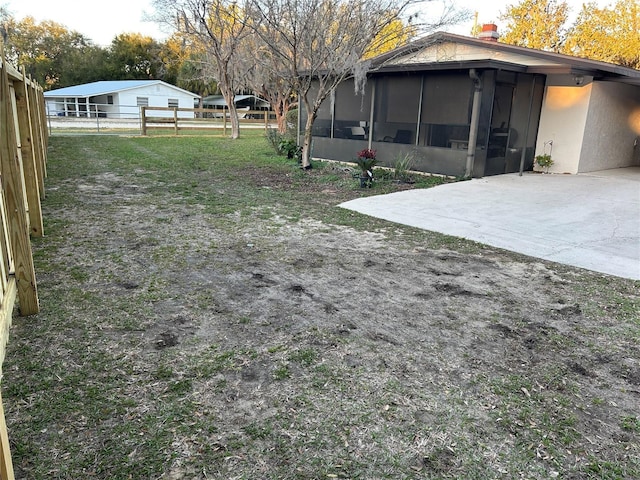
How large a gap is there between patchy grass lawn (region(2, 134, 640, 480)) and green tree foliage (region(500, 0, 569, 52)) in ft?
93.8

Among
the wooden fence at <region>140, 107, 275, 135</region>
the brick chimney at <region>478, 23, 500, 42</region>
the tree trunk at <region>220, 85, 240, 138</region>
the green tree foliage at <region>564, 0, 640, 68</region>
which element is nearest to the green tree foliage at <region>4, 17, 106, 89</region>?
the wooden fence at <region>140, 107, 275, 135</region>

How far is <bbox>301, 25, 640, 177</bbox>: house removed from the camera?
399 inches

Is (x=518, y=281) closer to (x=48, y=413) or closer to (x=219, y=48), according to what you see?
(x=48, y=413)

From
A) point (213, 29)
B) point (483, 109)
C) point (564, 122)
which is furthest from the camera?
point (213, 29)

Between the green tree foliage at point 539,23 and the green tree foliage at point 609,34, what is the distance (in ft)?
2.85

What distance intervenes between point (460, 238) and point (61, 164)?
30.4 feet

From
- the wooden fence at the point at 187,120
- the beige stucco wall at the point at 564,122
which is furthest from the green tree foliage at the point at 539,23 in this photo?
the beige stucco wall at the point at 564,122

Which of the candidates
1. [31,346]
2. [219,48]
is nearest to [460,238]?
[31,346]

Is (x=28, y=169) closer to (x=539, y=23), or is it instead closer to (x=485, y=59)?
(x=485, y=59)

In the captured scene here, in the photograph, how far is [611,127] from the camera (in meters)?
12.2

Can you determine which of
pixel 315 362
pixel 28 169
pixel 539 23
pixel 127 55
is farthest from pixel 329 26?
pixel 127 55

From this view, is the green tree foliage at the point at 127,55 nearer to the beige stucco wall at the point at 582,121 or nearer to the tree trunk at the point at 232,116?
the tree trunk at the point at 232,116

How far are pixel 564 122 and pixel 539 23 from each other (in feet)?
69.6

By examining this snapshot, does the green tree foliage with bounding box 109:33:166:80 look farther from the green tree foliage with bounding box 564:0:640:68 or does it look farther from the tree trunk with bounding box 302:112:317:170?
the tree trunk with bounding box 302:112:317:170
